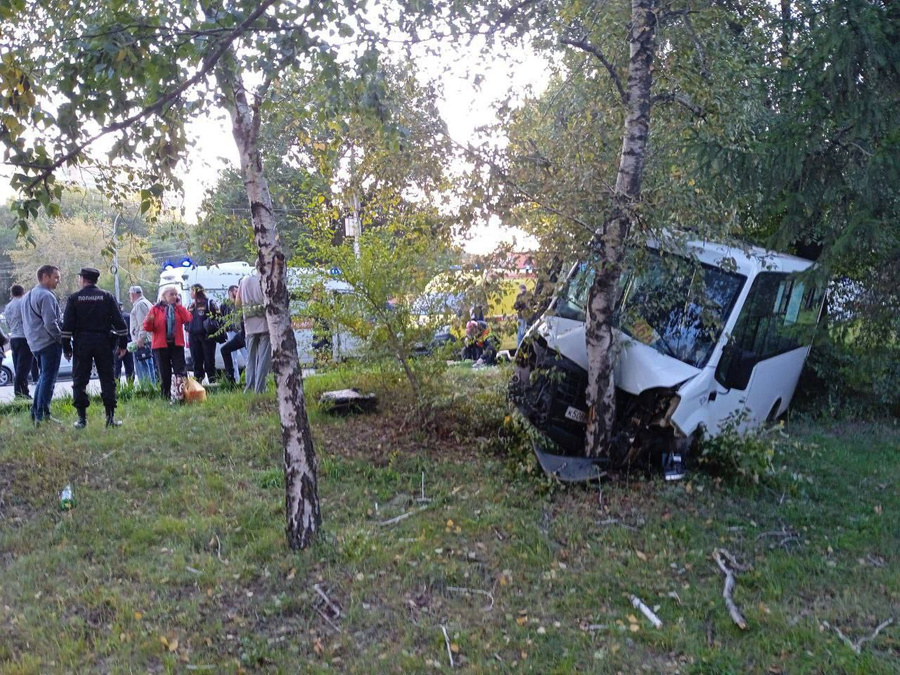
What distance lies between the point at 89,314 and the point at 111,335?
34 cm

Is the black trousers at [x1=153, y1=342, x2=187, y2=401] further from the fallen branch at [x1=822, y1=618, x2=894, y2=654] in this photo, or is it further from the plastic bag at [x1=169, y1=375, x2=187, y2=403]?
the fallen branch at [x1=822, y1=618, x2=894, y2=654]

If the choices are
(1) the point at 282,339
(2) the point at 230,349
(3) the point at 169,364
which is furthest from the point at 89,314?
(1) the point at 282,339

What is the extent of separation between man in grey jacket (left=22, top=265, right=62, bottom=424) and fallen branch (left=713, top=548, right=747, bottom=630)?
7331 millimetres

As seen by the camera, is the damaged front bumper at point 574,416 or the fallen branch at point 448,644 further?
the damaged front bumper at point 574,416

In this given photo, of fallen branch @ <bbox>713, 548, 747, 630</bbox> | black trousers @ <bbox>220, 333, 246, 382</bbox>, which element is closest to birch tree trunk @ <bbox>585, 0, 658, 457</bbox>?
fallen branch @ <bbox>713, 548, 747, 630</bbox>

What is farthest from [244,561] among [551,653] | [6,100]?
[6,100]

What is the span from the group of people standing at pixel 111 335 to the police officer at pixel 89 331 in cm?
1

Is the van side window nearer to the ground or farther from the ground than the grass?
farther from the ground

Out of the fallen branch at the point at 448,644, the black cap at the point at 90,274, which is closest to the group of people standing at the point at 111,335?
the black cap at the point at 90,274

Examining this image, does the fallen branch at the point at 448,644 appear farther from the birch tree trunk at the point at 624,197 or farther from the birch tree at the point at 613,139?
the birch tree trunk at the point at 624,197

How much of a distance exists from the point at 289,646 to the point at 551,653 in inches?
57.5

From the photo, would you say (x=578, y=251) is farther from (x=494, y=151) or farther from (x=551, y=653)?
(x=551, y=653)

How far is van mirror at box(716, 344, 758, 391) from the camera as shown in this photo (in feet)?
24.0

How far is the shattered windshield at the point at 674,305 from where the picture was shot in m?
6.79
